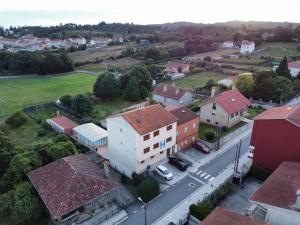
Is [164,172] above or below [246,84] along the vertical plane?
below

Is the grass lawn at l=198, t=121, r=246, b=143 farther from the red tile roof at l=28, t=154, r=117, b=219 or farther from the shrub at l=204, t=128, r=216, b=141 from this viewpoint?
the red tile roof at l=28, t=154, r=117, b=219

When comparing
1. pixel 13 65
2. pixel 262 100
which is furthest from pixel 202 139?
pixel 13 65

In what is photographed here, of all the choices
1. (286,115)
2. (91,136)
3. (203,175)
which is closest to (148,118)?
(203,175)

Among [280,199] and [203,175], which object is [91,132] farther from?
[280,199]

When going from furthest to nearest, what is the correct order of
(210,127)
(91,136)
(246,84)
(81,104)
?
(246,84)
(81,104)
(210,127)
(91,136)

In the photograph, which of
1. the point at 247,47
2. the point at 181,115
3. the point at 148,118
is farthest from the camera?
the point at 247,47

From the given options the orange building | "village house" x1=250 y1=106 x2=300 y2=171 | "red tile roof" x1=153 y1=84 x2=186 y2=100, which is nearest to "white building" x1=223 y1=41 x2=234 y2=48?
"red tile roof" x1=153 y1=84 x2=186 y2=100

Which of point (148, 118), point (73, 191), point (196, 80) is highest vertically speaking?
point (148, 118)
